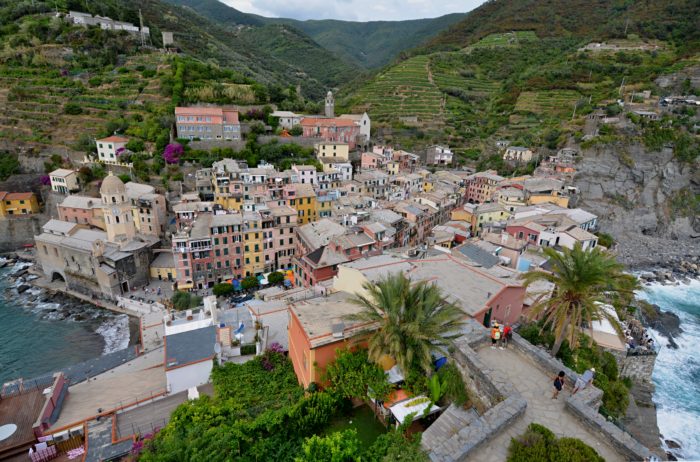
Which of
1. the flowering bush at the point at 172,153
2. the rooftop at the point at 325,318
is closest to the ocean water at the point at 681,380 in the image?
the rooftop at the point at 325,318

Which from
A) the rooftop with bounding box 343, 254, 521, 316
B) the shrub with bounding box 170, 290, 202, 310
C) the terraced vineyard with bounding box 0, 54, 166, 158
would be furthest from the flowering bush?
the rooftop with bounding box 343, 254, 521, 316

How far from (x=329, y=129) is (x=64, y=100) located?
169 feet

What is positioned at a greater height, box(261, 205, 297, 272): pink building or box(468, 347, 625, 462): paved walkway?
box(468, 347, 625, 462): paved walkway

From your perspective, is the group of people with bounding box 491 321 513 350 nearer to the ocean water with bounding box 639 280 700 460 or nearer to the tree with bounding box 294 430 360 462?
the tree with bounding box 294 430 360 462

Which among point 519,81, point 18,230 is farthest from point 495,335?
point 519,81

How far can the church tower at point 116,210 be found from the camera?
42.9m

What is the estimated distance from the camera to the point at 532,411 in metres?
10.7

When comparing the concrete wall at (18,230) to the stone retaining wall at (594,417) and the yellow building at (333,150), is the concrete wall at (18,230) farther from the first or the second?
the stone retaining wall at (594,417)

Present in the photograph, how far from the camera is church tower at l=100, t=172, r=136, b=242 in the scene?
4291 cm

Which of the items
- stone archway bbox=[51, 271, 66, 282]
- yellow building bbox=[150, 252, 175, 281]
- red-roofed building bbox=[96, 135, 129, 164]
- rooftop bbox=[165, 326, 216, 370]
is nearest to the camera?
rooftop bbox=[165, 326, 216, 370]

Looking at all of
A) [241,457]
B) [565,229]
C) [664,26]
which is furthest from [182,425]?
[664,26]

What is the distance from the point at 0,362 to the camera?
3300 centimetres

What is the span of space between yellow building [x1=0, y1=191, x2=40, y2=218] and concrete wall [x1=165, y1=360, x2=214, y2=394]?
54184 mm

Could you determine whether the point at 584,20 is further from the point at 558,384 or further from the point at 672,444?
the point at 558,384
